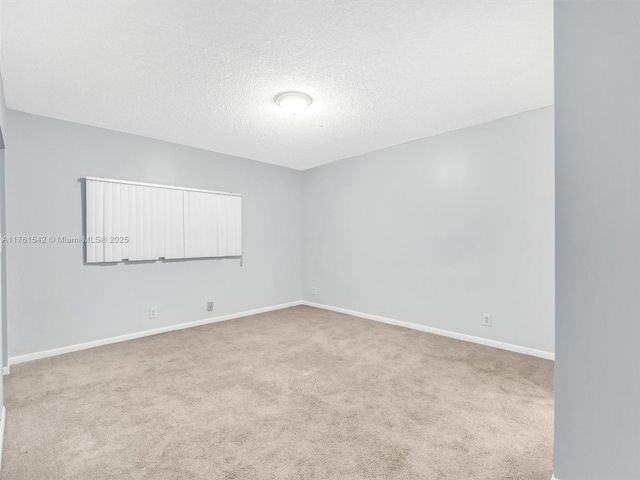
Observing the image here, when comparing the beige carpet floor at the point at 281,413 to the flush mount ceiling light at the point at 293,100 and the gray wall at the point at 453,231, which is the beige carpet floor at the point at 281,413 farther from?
the flush mount ceiling light at the point at 293,100

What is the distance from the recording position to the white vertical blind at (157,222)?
3.65 metres

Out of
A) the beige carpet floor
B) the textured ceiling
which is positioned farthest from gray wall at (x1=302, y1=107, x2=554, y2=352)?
the beige carpet floor

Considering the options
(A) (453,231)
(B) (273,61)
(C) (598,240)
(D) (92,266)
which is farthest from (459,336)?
(D) (92,266)

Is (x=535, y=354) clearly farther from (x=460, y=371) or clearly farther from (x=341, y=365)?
(x=341, y=365)

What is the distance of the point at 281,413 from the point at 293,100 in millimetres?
2537

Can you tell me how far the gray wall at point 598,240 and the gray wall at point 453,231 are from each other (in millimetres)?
2171

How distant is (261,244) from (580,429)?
4.53 meters

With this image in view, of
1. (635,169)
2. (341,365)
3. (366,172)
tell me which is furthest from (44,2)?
(366,172)

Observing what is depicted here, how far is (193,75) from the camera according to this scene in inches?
100

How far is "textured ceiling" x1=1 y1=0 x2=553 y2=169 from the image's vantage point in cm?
186

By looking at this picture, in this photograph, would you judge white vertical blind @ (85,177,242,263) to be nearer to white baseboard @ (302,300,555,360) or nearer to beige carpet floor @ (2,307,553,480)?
beige carpet floor @ (2,307,553,480)

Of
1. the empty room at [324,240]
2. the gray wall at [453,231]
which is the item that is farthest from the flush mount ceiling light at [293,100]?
the gray wall at [453,231]

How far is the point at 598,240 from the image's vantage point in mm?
1286

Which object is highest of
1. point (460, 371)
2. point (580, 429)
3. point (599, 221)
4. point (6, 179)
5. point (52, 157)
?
point (52, 157)
